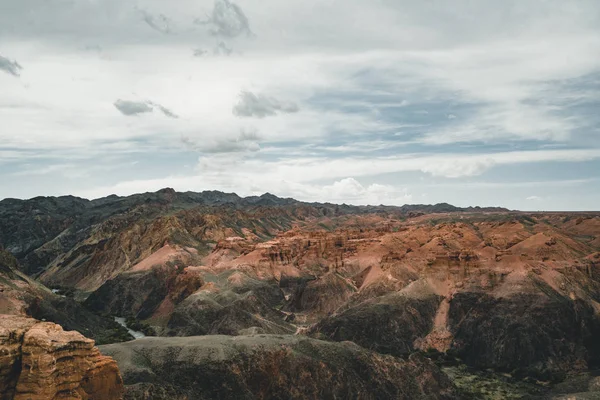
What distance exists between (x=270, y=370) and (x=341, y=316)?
4216 cm

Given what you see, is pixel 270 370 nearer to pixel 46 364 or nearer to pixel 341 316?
pixel 46 364

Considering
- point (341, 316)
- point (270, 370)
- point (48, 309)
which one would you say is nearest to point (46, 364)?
point (270, 370)

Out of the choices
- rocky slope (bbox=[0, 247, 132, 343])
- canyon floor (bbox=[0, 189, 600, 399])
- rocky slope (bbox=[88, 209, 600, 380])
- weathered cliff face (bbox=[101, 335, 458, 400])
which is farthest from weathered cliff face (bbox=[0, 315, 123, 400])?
rocky slope (bbox=[0, 247, 132, 343])

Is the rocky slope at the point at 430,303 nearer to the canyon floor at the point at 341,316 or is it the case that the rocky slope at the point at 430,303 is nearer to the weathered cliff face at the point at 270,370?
the canyon floor at the point at 341,316

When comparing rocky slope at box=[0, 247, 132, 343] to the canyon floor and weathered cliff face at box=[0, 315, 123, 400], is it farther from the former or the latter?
weathered cliff face at box=[0, 315, 123, 400]

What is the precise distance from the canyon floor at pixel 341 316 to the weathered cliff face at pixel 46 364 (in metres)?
0.60

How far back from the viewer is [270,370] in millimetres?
65312

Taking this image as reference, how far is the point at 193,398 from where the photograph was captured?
5750 centimetres

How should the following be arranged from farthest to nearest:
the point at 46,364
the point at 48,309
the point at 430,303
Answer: the point at 430,303 < the point at 48,309 < the point at 46,364

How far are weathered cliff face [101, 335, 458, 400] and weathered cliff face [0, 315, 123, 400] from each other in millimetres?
13124

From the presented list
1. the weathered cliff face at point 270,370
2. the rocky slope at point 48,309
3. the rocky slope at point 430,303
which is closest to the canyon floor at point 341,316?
the weathered cliff face at point 270,370

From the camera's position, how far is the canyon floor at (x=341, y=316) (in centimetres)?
Answer: 6500

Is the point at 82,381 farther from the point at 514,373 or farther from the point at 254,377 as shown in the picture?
the point at 514,373

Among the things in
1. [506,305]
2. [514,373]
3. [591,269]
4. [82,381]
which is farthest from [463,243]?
[82,381]
